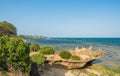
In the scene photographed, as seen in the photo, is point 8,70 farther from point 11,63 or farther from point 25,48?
point 25,48

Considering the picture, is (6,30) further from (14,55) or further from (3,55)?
(3,55)

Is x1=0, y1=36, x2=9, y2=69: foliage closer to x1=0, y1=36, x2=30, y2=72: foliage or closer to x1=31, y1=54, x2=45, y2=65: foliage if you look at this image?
x1=0, y1=36, x2=30, y2=72: foliage

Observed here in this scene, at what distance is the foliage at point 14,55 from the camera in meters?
21.1

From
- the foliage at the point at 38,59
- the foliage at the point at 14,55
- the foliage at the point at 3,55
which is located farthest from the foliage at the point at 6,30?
the foliage at the point at 3,55

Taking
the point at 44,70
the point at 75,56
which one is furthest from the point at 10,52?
the point at 75,56

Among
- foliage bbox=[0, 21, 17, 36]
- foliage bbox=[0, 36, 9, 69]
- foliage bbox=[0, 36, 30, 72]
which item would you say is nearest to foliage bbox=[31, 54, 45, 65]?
foliage bbox=[0, 36, 30, 72]

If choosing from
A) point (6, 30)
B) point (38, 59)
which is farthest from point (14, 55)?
point (6, 30)

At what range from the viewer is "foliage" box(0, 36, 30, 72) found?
21.1 meters

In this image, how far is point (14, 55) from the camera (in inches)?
840

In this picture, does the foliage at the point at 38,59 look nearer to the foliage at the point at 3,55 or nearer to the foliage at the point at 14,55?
the foliage at the point at 14,55

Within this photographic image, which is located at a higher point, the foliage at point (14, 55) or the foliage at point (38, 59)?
the foliage at point (14, 55)

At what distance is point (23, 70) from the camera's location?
2181 cm

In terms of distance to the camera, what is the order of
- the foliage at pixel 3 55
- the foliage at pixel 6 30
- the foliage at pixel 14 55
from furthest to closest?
the foliage at pixel 6 30 < the foliage at pixel 14 55 < the foliage at pixel 3 55

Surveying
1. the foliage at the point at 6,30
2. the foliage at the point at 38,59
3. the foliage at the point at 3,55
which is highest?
the foliage at the point at 6,30
